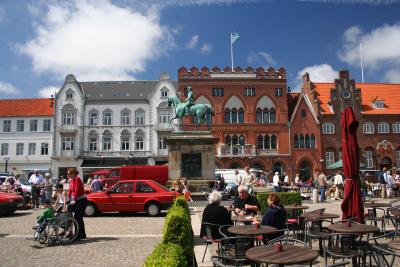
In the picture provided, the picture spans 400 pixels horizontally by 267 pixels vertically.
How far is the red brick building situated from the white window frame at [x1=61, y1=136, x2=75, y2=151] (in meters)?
15.6

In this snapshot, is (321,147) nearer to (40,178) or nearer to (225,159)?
(225,159)

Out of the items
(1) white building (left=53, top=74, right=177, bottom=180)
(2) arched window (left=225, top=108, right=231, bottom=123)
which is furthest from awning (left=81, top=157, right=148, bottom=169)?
(2) arched window (left=225, top=108, right=231, bottom=123)

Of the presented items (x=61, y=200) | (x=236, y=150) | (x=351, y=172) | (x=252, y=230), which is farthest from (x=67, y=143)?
(x=252, y=230)

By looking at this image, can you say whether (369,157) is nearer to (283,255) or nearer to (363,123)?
(363,123)

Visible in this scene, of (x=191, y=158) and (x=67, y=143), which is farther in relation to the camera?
(x=67, y=143)

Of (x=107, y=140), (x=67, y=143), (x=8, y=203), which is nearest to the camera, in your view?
(x=8, y=203)

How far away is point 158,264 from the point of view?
3.72 meters

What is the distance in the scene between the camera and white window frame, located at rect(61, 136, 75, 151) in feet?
165

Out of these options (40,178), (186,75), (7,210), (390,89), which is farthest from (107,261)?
→ (390,89)

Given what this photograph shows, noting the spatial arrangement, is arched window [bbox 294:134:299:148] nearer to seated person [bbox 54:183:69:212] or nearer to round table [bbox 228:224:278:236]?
seated person [bbox 54:183:69:212]

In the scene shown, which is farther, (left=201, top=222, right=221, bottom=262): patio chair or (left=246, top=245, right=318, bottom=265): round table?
(left=201, top=222, right=221, bottom=262): patio chair

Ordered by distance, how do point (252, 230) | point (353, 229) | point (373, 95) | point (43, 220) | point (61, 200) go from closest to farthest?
point (353, 229) → point (252, 230) → point (43, 220) → point (61, 200) → point (373, 95)

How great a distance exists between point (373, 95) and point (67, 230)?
1980 inches

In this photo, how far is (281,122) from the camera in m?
49.0
